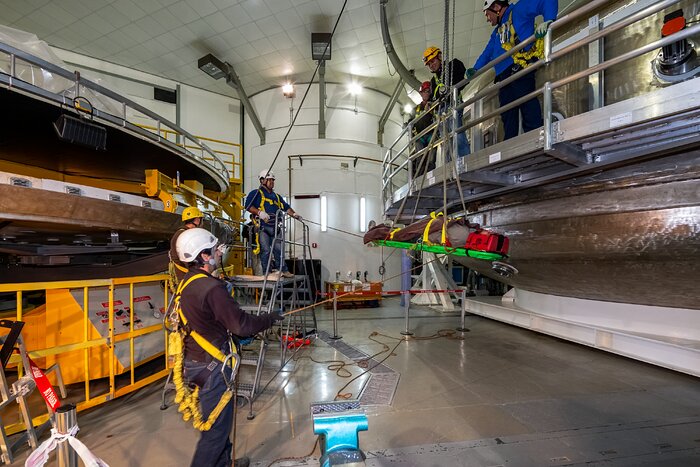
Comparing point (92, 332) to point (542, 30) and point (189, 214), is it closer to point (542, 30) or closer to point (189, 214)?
point (189, 214)

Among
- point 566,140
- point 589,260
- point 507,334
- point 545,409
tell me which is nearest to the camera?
point 566,140

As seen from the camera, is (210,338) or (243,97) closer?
(210,338)

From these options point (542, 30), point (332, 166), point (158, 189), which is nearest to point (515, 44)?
point (542, 30)

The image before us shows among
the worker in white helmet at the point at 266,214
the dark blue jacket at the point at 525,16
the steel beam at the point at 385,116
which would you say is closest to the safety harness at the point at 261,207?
the worker in white helmet at the point at 266,214

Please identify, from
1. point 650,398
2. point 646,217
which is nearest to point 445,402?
point 650,398

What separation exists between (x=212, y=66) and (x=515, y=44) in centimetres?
931

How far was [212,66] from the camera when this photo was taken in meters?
9.97

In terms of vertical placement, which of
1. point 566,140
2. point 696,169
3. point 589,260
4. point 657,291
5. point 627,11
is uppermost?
point 627,11

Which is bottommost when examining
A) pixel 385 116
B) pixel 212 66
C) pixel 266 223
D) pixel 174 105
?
pixel 266 223

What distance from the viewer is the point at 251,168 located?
11945mm

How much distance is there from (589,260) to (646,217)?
2.81 feet

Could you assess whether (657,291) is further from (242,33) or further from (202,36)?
(202,36)

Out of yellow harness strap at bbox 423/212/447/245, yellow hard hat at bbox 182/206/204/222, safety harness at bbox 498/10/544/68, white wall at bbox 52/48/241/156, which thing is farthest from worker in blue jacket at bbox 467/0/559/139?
white wall at bbox 52/48/241/156

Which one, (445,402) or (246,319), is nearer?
(246,319)
